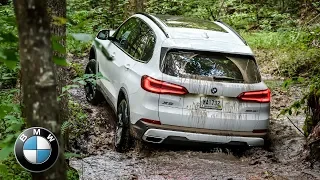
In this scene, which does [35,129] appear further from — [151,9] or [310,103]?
[151,9]

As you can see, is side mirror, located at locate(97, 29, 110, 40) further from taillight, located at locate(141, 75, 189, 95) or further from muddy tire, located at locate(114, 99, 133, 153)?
taillight, located at locate(141, 75, 189, 95)

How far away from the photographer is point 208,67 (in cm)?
639

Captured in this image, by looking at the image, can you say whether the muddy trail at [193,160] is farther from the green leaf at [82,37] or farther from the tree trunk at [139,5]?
the tree trunk at [139,5]

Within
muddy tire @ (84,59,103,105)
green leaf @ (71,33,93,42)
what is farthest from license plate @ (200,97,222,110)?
green leaf @ (71,33,93,42)

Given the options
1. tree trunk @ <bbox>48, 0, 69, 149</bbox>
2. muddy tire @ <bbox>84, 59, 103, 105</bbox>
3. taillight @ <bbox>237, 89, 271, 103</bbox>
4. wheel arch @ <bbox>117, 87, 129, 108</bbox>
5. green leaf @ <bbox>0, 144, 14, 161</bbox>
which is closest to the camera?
green leaf @ <bbox>0, 144, 14, 161</bbox>

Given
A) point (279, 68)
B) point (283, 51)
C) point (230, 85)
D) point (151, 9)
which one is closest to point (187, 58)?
point (230, 85)

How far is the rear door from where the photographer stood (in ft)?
20.5

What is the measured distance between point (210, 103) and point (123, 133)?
1470 millimetres

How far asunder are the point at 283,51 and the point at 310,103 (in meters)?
5.66

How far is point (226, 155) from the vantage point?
6.71 meters

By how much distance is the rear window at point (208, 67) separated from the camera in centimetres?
632

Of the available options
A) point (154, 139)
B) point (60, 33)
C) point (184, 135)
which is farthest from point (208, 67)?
point (60, 33)

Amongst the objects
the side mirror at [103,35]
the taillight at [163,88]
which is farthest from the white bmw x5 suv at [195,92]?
the side mirror at [103,35]

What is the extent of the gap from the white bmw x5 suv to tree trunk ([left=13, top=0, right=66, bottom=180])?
4.01 meters
